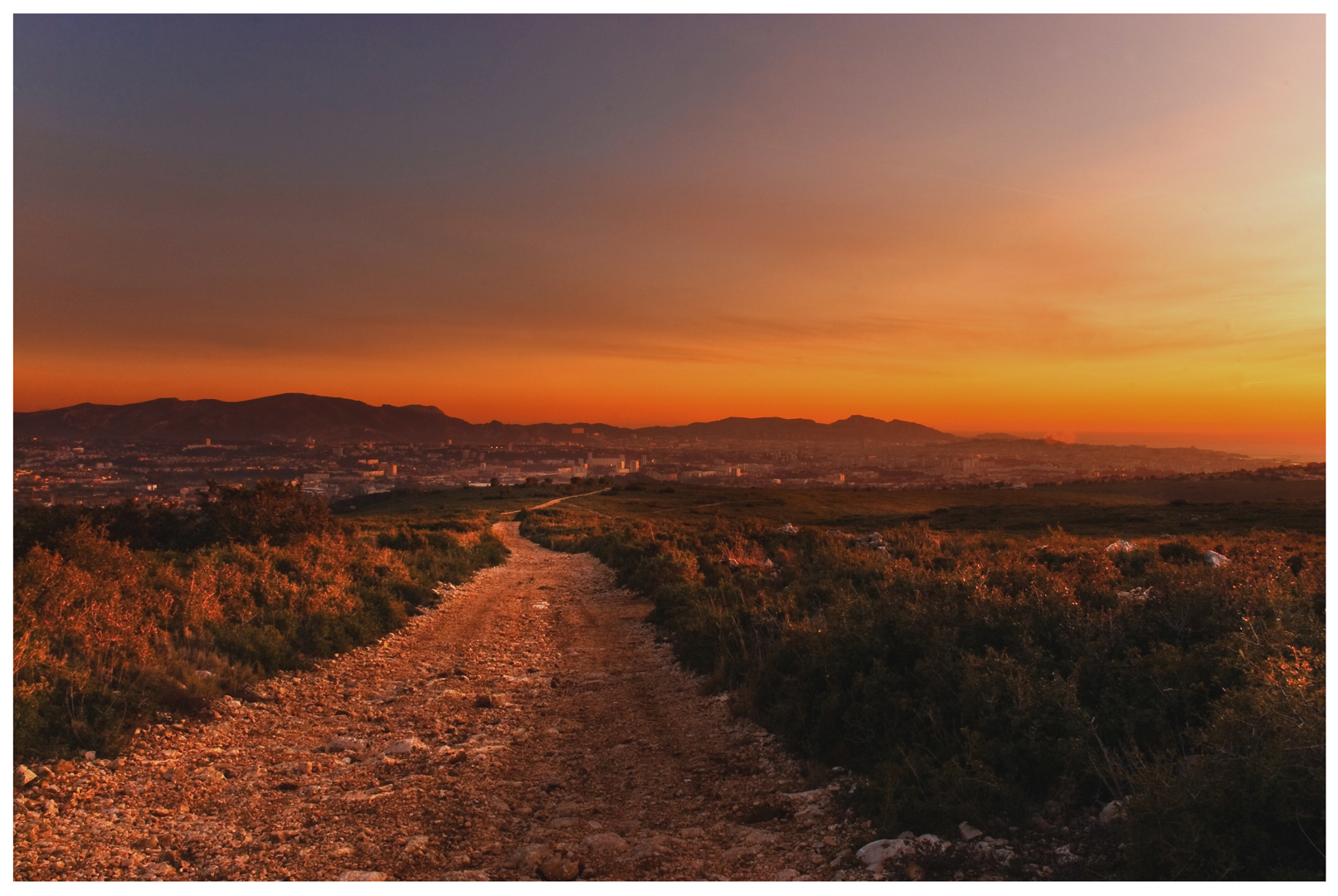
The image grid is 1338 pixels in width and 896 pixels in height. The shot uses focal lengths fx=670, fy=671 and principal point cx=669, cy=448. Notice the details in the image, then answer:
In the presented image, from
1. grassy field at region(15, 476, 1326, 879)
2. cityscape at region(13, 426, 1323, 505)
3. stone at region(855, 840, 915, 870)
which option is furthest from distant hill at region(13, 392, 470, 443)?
stone at region(855, 840, 915, 870)

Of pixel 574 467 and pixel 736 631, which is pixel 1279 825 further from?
pixel 574 467

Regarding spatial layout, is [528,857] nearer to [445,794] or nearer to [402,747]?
[445,794]

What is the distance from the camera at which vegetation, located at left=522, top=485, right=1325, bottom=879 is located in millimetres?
4180

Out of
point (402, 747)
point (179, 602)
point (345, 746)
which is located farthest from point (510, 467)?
point (402, 747)

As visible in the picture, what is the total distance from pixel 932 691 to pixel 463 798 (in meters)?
4.65

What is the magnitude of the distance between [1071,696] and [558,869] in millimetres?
4514

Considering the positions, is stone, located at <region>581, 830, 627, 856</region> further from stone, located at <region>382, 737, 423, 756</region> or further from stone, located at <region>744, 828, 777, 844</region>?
stone, located at <region>382, 737, 423, 756</region>

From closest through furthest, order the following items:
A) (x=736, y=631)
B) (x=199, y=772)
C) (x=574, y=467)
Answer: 1. (x=199, y=772)
2. (x=736, y=631)
3. (x=574, y=467)

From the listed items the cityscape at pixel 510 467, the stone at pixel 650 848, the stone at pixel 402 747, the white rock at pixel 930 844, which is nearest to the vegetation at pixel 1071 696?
the white rock at pixel 930 844

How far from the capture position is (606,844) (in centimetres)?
534

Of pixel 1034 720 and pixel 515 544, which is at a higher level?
pixel 1034 720

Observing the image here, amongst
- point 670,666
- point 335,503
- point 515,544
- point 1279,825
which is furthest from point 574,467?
point 1279,825

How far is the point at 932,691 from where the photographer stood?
678cm

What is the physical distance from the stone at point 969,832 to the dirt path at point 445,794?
0.73 m
